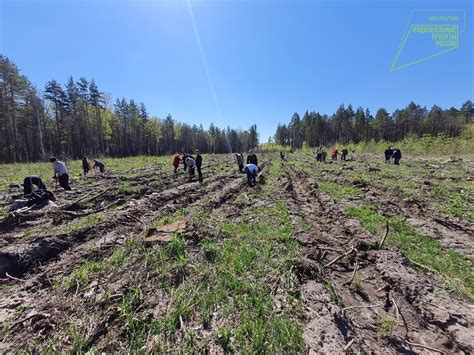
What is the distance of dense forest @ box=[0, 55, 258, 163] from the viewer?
32219mm

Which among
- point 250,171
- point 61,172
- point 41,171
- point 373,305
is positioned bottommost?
point 373,305

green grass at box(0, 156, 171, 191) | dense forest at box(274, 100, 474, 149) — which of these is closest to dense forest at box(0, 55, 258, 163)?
green grass at box(0, 156, 171, 191)

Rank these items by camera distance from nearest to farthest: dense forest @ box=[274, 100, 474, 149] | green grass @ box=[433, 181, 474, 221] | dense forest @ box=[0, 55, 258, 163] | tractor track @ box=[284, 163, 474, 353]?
tractor track @ box=[284, 163, 474, 353], green grass @ box=[433, 181, 474, 221], dense forest @ box=[0, 55, 258, 163], dense forest @ box=[274, 100, 474, 149]

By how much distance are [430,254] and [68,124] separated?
56237 mm

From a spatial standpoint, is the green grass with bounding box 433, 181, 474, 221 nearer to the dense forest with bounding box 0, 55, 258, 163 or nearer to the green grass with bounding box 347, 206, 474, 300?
the green grass with bounding box 347, 206, 474, 300

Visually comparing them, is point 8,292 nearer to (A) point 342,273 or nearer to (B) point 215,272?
(B) point 215,272

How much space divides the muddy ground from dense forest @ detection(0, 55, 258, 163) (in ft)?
78.4

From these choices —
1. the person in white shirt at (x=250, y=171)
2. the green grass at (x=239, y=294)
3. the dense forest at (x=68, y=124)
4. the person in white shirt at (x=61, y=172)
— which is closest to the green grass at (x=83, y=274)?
the green grass at (x=239, y=294)

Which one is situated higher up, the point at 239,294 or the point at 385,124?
the point at 385,124

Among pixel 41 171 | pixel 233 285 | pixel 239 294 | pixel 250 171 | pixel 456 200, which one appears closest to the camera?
pixel 239 294

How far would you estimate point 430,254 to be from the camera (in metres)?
4.36

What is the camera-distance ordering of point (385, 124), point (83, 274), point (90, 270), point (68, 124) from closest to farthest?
point (83, 274) < point (90, 270) < point (68, 124) < point (385, 124)

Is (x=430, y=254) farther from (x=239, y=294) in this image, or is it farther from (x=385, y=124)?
(x=385, y=124)

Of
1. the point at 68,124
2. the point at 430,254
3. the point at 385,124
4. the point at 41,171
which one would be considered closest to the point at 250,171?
the point at 430,254
